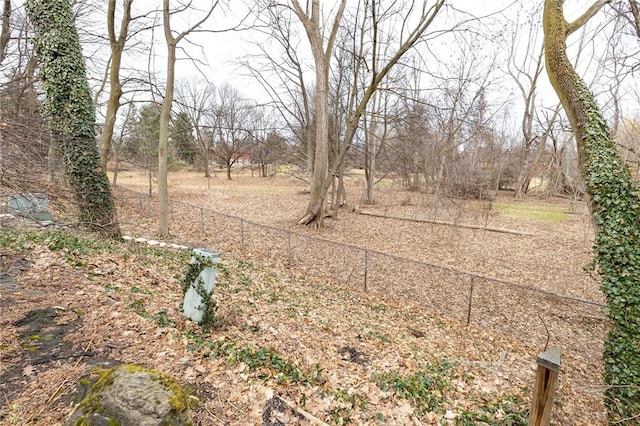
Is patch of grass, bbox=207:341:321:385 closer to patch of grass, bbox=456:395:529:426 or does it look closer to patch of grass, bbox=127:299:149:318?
patch of grass, bbox=127:299:149:318

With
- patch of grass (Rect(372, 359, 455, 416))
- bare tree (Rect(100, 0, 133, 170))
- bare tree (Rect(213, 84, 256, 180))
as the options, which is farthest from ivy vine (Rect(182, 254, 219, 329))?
bare tree (Rect(213, 84, 256, 180))

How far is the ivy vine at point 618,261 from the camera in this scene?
3943 mm

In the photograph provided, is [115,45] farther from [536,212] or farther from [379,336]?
[536,212]

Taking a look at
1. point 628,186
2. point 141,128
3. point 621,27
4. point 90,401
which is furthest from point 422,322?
point 141,128

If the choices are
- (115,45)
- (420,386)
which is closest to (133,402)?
(420,386)

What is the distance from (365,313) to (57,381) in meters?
5.03

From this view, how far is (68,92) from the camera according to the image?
671 centimetres

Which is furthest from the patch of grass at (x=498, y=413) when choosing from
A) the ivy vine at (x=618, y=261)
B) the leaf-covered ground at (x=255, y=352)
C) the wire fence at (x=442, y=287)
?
the wire fence at (x=442, y=287)

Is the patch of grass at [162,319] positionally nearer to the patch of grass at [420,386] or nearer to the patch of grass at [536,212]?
the patch of grass at [420,386]

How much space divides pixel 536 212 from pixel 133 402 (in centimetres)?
2513

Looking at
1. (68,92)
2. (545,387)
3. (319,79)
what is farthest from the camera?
(319,79)

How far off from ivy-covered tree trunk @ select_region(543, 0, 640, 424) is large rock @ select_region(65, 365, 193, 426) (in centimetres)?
500

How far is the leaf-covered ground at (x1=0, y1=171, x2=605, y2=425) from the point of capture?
2.77m

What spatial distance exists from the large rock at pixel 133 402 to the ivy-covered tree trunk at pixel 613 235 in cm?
500
